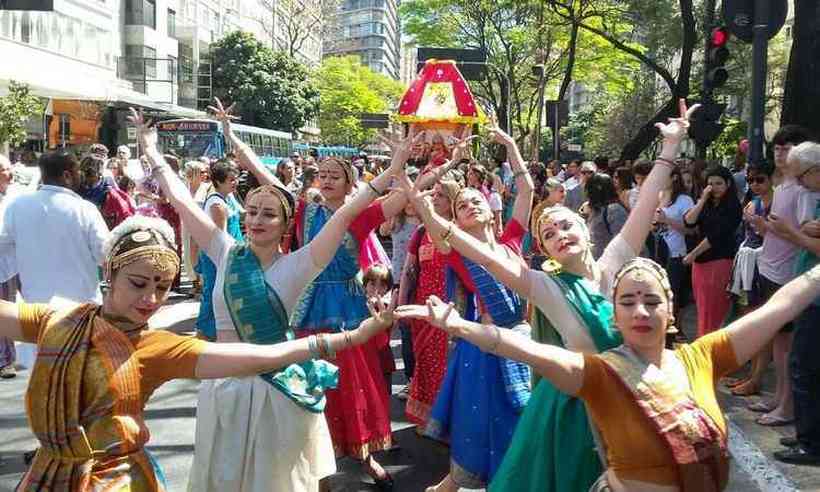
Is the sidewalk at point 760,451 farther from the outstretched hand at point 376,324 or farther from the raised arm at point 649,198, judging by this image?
the outstretched hand at point 376,324

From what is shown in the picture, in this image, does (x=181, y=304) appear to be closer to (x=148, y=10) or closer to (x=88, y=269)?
(x=88, y=269)

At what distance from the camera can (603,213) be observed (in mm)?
7711

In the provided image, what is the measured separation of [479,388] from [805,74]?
722cm

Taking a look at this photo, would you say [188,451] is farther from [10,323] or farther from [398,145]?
[10,323]

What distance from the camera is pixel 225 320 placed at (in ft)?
12.3

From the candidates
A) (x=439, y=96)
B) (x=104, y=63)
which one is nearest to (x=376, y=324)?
(x=439, y=96)

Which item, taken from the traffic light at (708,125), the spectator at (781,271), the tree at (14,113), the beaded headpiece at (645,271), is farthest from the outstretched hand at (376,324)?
the tree at (14,113)

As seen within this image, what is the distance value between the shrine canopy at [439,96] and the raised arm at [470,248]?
1301 centimetres

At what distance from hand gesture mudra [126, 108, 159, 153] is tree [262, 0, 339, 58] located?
2149 inches

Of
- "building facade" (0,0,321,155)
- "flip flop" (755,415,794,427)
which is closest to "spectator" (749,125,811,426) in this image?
"flip flop" (755,415,794,427)

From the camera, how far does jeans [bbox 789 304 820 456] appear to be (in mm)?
5334

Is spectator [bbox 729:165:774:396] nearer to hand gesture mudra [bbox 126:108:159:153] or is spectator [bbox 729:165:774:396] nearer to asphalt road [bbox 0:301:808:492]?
asphalt road [bbox 0:301:808:492]

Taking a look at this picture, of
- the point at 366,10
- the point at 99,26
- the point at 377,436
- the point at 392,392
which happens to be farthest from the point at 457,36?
the point at 366,10

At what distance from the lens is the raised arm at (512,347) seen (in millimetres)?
2607
